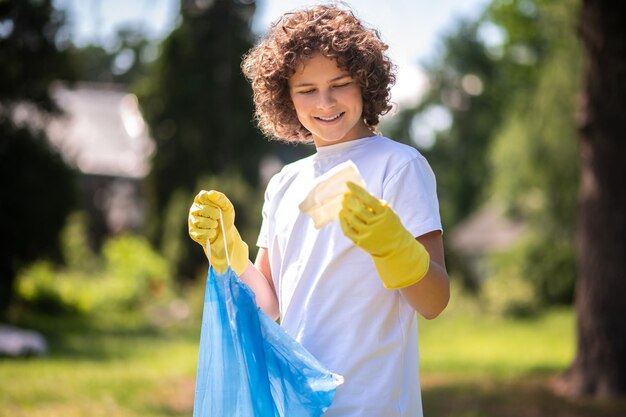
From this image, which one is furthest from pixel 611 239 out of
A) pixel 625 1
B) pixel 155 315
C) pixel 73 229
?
pixel 73 229

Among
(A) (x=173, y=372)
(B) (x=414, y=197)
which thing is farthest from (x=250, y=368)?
(A) (x=173, y=372)

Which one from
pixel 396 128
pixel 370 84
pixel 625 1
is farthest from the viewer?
pixel 396 128

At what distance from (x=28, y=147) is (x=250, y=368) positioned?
1245 cm

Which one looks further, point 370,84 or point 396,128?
point 396,128

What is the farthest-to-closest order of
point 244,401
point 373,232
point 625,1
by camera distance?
point 625,1 → point 244,401 → point 373,232

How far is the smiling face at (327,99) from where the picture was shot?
2238 millimetres

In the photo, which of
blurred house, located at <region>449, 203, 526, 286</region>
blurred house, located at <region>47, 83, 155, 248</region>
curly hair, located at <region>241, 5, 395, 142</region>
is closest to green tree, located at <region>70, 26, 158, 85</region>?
blurred house, located at <region>47, 83, 155, 248</region>

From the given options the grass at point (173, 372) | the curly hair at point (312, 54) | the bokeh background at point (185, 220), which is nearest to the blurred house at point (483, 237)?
the bokeh background at point (185, 220)

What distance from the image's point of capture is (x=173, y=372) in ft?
32.3

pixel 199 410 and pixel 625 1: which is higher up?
pixel 625 1

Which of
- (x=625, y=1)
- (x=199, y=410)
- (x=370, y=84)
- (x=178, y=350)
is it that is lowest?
(x=178, y=350)

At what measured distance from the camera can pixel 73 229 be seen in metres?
20.4

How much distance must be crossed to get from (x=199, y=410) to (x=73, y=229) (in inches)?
744

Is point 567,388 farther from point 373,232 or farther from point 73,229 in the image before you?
point 73,229
